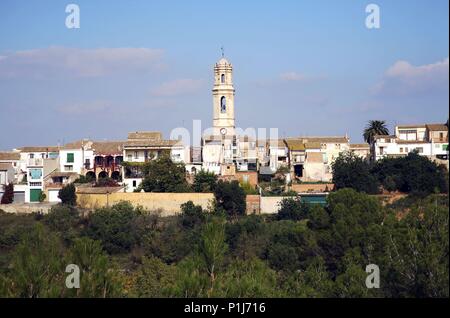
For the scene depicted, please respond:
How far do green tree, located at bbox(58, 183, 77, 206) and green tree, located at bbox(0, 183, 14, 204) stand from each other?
2279 mm

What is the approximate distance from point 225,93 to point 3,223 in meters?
8.73

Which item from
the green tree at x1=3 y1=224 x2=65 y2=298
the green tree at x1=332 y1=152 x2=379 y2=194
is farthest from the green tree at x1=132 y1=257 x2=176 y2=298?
the green tree at x1=332 y1=152 x2=379 y2=194

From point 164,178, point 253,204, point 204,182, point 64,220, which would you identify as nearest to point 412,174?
point 253,204

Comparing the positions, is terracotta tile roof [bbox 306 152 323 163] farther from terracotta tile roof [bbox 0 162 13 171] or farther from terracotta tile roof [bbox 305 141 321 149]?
terracotta tile roof [bbox 0 162 13 171]

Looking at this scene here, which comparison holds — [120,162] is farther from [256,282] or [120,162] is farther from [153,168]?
[256,282]

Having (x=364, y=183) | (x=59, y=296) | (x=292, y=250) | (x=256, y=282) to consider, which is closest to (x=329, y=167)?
(x=364, y=183)

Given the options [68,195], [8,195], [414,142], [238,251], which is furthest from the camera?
[414,142]

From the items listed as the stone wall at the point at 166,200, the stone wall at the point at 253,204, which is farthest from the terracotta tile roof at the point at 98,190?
the stone wall at the point at 253,204

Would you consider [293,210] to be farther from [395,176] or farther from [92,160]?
[92,160]

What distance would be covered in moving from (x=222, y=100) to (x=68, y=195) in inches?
271

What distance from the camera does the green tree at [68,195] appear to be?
82.5 feet

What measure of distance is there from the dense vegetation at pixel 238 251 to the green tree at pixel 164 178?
1.13 meters

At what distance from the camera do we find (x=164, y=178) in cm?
2527

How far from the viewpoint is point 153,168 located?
25.5m
